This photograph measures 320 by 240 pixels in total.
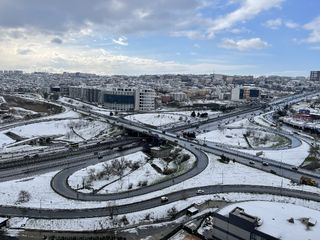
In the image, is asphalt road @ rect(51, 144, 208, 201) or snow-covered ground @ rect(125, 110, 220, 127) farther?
snow-covered ground @ rect(125, 110, 220, 127)

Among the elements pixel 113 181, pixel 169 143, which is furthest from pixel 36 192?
pixel 169 143

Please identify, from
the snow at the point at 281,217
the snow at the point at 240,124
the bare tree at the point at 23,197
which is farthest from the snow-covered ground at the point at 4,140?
the snow at the point at 240,124

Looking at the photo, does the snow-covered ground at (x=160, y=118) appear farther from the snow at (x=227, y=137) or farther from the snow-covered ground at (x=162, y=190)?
the snow-covered ground at (x=162, y=190)

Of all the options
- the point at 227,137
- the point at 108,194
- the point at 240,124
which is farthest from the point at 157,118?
the point at 108,194

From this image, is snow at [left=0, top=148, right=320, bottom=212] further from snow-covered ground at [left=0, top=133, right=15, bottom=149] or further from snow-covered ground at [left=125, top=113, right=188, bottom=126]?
snow-covered ground at [left=125, top=113, right=188, bottom=126]

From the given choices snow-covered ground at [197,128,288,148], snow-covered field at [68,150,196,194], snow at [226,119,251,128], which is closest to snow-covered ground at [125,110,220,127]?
snow at [226,119,251,128]

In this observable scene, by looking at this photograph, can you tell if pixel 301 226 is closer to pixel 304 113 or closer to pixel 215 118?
pixel 215 118
